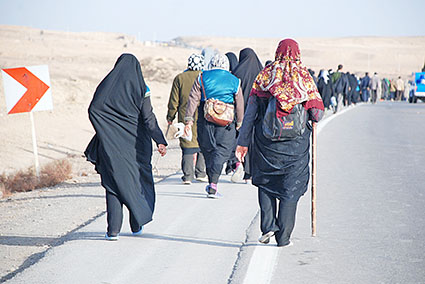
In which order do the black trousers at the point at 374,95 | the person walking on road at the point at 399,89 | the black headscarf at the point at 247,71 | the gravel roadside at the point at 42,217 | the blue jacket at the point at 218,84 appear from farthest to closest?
1. the person walking on road at the point at 399,89
2. the black trousers at the point at 374,95
3. the black headscarf at the point at 247,71
4. the blue jacket at the point at 218,84
5. the gravel roadside at the point at 42,217

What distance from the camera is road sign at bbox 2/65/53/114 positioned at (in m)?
11.5

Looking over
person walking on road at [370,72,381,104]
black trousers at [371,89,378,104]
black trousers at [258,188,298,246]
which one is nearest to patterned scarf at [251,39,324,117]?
black trousers at [258,188,298,246]

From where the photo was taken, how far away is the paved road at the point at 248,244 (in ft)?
18.4

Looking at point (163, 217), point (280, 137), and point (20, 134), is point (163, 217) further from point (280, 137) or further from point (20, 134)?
point (20, 134)

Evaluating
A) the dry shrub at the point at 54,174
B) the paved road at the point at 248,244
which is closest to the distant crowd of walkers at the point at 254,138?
the paved road at the point at 248,244

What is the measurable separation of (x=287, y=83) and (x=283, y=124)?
14.2 inches

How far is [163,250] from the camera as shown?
6.32 meters

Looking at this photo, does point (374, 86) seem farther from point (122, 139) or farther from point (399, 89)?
point (122, 139)

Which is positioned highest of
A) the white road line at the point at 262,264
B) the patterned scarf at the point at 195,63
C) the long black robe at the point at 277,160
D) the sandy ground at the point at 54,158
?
the patterned scarf at the point at 195,63

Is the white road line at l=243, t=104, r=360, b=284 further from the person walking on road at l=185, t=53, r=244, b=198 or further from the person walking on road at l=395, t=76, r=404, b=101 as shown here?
the person walking on road at l=395, t=76, r=404, b=101

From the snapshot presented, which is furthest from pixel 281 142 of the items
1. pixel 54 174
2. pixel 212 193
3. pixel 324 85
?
pixel 324 85

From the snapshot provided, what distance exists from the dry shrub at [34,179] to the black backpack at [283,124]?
6313 millimetres

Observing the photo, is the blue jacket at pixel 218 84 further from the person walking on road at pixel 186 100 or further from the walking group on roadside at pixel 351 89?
the walking group on roadside at pixel 351 89

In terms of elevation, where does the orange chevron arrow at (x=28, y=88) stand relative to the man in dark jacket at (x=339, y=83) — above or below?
above
